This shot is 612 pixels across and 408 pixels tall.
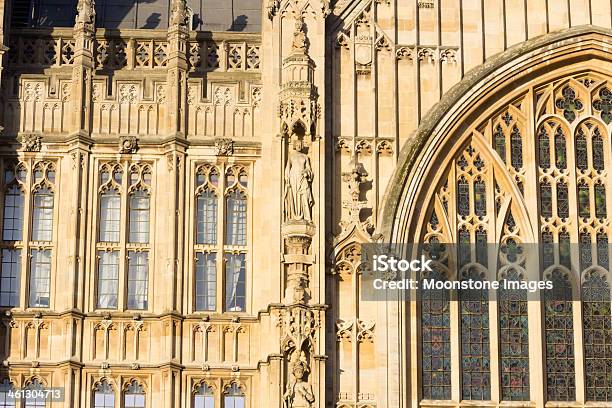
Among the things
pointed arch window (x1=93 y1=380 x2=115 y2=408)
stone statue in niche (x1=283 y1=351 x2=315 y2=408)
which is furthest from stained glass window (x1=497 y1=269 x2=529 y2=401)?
pointed arch window (x1=93 y1=380 x2=115 y2=408)

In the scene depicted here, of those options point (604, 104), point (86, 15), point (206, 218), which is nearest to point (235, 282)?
point (206, 218)

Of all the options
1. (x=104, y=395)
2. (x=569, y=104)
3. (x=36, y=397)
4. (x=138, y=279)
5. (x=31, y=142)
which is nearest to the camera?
(x=36, y=397)

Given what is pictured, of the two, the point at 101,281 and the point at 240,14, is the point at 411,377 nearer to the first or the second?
the point at 101,281

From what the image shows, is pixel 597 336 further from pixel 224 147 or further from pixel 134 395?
pixel 134 395

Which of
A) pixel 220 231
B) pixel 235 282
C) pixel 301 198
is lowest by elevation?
pixel 235 282

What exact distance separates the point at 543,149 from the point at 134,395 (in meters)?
10.4

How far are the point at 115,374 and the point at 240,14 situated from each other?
417 inches

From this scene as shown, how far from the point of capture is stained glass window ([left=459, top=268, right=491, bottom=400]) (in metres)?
37.8

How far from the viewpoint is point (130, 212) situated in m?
38.3

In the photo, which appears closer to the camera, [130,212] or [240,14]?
[130,212]

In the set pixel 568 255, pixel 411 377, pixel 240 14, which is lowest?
→ pixel 411 377

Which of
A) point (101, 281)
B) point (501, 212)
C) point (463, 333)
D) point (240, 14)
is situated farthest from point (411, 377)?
point (240, 14)

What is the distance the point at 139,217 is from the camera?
1508 inches

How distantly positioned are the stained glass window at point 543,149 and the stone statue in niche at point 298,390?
7278 millimetres
